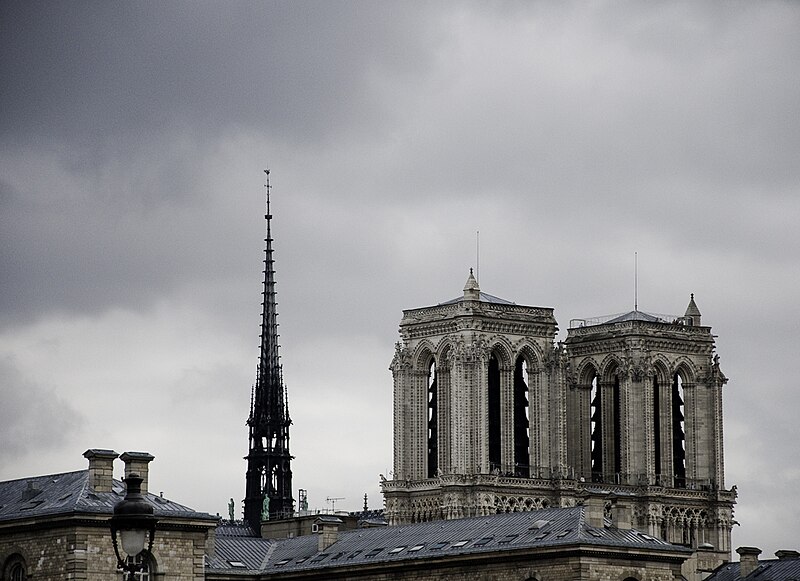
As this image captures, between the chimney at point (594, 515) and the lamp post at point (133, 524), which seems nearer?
the lamp post at point (133, 524)

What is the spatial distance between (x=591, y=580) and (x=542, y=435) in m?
60.2

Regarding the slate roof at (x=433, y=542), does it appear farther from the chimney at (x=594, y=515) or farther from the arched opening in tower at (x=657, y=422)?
the arched opening in tower at (x=657, y=422)

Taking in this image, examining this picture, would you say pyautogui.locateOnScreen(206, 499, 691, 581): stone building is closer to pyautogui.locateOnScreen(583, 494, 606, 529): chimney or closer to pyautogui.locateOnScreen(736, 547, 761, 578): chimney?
pyautogui.locateOnScreen(583, 494, 606, 529): chimney

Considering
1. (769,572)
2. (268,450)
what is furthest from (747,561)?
(268,450)

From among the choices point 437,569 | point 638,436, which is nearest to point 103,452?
point 437,569

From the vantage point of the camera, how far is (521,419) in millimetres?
168375

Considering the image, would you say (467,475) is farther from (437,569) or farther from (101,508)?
(101,508)

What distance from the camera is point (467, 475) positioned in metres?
162

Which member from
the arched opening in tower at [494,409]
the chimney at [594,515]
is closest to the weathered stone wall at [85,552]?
the chimney at [594,515]

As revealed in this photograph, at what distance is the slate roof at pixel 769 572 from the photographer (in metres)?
120

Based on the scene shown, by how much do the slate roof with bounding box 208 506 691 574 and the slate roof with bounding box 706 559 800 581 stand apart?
8343 millimetres

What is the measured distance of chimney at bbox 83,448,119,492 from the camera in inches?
4050

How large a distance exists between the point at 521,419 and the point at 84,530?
71875 millimetres

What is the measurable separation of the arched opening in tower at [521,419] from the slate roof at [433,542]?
40.6 metres
